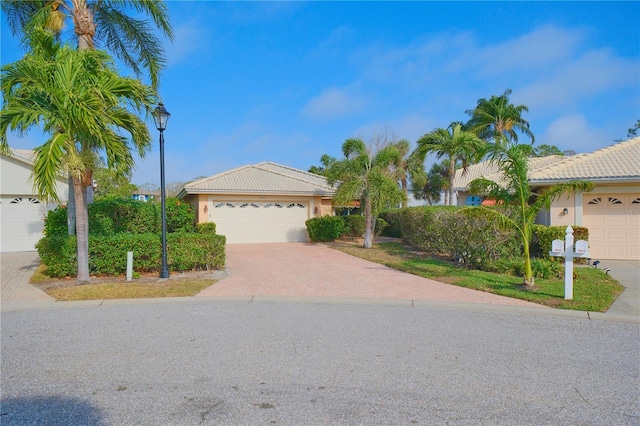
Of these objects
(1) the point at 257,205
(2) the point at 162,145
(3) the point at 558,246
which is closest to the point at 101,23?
(2) the point at 162,145

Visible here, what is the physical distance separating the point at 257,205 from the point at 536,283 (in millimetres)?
13604

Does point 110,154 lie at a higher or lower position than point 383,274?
higher

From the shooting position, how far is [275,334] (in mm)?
5715

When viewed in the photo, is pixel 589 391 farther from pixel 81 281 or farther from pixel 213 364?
pixel 81 281

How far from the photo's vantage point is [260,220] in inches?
785

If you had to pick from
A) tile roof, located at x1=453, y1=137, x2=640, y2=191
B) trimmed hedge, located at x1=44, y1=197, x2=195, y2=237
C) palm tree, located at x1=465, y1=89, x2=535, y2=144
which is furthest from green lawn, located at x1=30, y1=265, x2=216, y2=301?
palm tree, located at x1=465, y1=89, x2=535, y2=144

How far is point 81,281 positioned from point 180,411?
285 inches

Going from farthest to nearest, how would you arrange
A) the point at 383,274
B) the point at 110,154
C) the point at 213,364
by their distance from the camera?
1. the point at 383,274
2. the point at 110,154
3. the point at 213,364

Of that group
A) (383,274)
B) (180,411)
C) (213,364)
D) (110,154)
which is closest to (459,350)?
(213,364)

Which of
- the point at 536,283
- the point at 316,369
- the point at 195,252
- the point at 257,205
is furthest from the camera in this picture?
the point at 257,205

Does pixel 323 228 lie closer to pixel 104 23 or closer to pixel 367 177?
pixel 367 177

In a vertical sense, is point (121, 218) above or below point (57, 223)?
above

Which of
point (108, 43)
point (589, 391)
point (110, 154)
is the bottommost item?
point (589, 391)

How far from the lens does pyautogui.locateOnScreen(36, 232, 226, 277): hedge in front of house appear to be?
9.89 m
